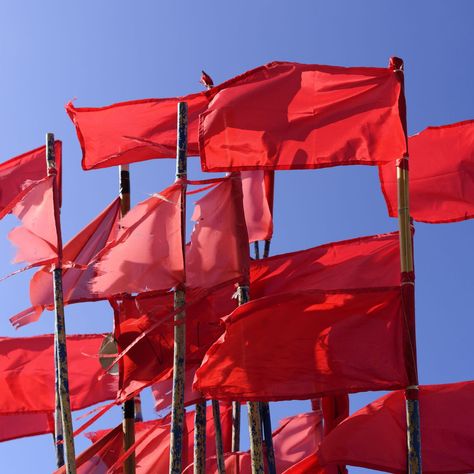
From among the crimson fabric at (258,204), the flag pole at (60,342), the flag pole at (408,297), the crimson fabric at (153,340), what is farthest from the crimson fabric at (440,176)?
the flag pole at (60,342)

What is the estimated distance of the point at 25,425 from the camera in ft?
92.0

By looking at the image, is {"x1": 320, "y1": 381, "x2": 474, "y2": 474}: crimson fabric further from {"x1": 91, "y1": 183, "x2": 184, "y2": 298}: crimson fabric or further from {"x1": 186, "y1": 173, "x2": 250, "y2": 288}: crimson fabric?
{"x1": 91, "y1": 183, "x2": 184, "y2": 298}: crimson fabric

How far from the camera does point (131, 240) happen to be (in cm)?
2017

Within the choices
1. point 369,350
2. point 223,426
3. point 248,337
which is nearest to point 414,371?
point 369,350

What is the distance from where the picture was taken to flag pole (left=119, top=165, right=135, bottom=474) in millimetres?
22594

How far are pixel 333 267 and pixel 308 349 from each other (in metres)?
3.25

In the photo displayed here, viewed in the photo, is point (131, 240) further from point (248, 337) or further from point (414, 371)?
point (414, 371)

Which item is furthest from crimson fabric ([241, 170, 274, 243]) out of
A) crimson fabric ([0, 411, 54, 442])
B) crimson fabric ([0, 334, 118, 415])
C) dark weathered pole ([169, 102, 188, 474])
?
crimson fabric ([0, 411, 54, 442])

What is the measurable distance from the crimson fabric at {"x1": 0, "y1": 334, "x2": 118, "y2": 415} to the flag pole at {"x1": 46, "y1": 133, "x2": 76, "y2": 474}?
3.36 m

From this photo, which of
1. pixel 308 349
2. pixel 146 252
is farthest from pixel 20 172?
pixel 308 349

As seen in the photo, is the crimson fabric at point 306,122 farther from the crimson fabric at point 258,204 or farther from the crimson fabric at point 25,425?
the crimson fabric at point 25,425

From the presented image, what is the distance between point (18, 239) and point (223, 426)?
25.1 ft

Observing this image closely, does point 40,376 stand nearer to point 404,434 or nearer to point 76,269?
point 76,269

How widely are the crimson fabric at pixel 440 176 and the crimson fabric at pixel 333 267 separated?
5.21 ft
